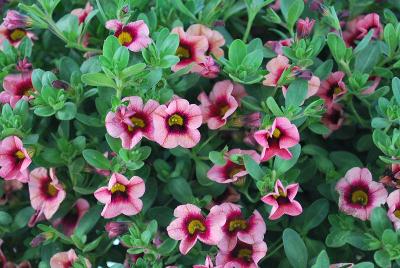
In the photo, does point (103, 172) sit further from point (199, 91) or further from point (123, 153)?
point (199, 91)

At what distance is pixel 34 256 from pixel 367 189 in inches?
25.4

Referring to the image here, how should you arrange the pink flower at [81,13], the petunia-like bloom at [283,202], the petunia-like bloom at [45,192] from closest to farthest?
the petunia-like bloom at [283,202] < the petunia-like bloom at [45,192] < the pink flower at [81,13]

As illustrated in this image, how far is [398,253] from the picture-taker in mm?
1093

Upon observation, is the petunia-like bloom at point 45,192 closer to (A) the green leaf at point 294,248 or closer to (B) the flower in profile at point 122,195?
(B) the flower in profile at point 122,195

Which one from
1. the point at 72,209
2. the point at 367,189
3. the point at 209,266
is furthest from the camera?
the point at 72,209

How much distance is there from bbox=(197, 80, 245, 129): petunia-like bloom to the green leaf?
0.22m

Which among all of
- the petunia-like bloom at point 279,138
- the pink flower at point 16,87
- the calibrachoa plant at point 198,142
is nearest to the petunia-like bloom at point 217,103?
the calibrachoa plant at point 198,142

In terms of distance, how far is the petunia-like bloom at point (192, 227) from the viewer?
108 centimetres

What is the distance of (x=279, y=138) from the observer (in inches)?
43.3

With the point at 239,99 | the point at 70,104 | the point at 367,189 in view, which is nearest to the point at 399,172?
the point at 367,189

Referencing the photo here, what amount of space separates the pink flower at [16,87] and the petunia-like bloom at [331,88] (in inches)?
21.1

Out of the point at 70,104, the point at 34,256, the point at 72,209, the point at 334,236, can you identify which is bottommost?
the point at 34,256

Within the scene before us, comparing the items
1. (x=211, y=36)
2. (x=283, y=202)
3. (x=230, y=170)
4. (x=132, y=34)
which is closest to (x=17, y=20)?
(x=132, y=34)

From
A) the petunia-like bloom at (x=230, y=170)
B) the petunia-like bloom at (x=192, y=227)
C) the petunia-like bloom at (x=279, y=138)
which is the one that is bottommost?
the petunia-like bloom at (x=192, y=227)
